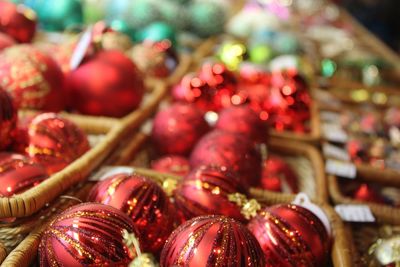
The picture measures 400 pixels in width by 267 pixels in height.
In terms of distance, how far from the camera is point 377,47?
9.63ft

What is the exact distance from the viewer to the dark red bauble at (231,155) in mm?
1030

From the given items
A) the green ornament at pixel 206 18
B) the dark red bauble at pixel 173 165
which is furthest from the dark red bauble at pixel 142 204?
the green ornament at pixel 206 18

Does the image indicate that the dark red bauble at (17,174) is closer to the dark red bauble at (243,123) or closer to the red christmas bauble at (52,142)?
the red christmas bauble at (52,142)

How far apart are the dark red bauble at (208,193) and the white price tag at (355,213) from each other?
0.94 feet

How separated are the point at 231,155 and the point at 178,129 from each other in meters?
0.25

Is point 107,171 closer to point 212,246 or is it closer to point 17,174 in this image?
point 17,174

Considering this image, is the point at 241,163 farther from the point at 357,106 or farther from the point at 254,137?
the point at 357,106

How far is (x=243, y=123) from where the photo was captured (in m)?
→ 1.27

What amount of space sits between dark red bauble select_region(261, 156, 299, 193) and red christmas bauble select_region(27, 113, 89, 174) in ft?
1.57

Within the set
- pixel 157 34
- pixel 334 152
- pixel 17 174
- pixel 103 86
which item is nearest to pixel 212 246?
pixel 17 174

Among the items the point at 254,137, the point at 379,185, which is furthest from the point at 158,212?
the point at 379,185

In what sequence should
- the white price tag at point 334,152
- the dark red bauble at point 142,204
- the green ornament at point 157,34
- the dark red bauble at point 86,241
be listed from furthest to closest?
the green ornament at point 157,34 → the white price tag at point 334,152 → the dark red bauble at point 142,204 → the dark red bauble at point 86,241

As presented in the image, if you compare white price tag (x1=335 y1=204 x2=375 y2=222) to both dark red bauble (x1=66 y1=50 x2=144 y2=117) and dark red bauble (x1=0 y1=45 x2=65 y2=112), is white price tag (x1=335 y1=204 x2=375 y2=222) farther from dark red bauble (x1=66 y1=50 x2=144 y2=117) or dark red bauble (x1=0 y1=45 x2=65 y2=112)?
dark red bauble (x1=0 y1=45 x2=65 y2=112)

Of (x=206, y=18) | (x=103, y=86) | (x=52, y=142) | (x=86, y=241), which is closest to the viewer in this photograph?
(x=86, y=241)
